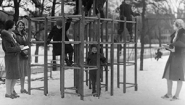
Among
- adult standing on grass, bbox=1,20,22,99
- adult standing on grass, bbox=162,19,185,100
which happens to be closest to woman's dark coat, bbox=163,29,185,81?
adult standing on grass, bbox=162,19,185,100

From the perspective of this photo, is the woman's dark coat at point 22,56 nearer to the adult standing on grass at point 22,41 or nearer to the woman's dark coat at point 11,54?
the adult standing on grass at point 22,41

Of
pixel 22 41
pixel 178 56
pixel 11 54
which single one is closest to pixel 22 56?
pixel 22 41

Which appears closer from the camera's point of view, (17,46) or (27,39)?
(17,46)

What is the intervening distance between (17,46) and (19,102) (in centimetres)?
120

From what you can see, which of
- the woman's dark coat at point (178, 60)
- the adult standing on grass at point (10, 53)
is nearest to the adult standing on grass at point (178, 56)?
the woman's dark coat at point (178, 60)

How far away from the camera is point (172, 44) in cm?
607

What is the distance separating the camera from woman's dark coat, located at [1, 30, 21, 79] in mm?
6172

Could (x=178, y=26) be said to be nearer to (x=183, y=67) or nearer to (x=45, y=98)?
(x=183, y=67)

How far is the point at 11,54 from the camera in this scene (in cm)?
626

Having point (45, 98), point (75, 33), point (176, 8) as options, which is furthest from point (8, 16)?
point (176, 8)

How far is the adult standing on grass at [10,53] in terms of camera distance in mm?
6176

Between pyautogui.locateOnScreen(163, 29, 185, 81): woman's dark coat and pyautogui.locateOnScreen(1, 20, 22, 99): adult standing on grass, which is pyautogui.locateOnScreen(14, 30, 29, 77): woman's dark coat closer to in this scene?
pyautogui.locateOnScreen(1, 20, 22, 99): adult standing on grass

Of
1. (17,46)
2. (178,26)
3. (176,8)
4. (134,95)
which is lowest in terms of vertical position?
(134,95)

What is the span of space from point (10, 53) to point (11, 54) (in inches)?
1.2
